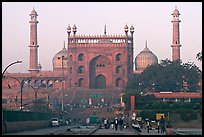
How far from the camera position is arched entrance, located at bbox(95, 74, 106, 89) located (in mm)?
125875

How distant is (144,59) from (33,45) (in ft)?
56.9

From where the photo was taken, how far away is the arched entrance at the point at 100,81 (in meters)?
126

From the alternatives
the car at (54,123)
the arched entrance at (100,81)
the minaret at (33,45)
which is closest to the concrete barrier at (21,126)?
the car at (54,123)

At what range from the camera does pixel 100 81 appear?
126500 millimetres

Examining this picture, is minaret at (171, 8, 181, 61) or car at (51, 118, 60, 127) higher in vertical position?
minaret at (171, 8, 181, 61)

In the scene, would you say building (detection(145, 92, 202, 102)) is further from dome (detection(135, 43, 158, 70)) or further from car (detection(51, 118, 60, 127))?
dome (detection(135, 43, 158, 70))

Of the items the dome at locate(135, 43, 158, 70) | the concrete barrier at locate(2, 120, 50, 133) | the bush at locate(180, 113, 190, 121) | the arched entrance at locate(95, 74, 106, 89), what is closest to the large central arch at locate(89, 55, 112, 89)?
the arched entrance at locate(95, 74, 106, 89)

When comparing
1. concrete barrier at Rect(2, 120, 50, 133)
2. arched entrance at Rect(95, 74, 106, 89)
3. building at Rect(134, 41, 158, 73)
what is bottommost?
concrete barrier at Rect(2, 120, 50, 133)

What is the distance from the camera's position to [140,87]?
105m

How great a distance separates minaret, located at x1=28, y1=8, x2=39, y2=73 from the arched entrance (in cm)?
1254

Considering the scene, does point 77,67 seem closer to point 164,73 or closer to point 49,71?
point 49,71

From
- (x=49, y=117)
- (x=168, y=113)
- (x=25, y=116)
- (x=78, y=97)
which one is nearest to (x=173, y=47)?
(x=78, y=97)

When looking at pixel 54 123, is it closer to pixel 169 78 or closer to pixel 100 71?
pixel 169 78

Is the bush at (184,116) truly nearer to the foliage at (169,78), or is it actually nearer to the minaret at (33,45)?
the foliage at (169,78)
